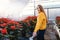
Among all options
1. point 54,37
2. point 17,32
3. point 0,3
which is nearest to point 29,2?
point 0,3

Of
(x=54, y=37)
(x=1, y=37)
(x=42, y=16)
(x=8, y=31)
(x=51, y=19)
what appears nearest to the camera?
(x=1, y=37)

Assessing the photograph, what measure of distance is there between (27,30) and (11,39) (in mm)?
1180

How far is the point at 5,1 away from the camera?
26.3 feet

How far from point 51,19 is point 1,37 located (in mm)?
4730

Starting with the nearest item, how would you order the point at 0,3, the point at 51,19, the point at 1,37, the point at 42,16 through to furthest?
1. the point at 1,37
2. the point at 42,16
3. the point at 0,3
4. the point at 51,19

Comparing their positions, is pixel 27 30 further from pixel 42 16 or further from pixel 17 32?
pixel 17 32

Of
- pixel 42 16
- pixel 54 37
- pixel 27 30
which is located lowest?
pixel 54 37

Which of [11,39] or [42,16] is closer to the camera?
[11,39]

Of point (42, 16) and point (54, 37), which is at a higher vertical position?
point (42, 16)

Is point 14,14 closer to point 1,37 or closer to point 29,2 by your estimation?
point 29,2

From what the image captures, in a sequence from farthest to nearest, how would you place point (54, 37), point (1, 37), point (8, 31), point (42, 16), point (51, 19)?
1. point (51, 19)
2. point (54, 37)
3. point (42, 16)
4. point (8, 31)
5. point (1, 37)

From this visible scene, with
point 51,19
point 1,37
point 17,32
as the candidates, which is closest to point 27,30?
point 17,32

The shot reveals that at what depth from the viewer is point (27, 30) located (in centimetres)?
533

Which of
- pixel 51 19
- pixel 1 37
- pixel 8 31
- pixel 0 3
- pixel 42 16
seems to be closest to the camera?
pixel 1 37
